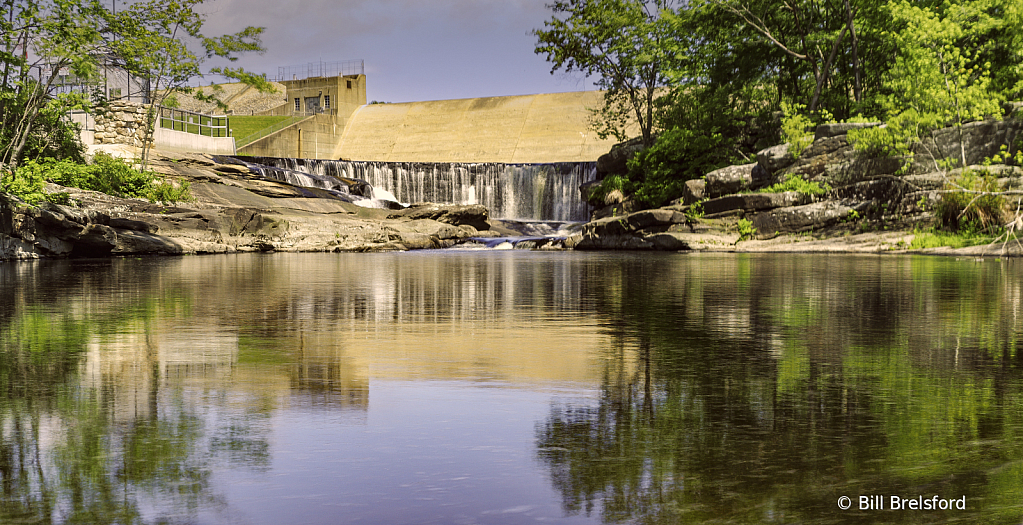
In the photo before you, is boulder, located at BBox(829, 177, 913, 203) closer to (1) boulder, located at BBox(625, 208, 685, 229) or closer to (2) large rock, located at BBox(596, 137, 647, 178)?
(1) boulder, located at BBox(625, 208, 685, 229)

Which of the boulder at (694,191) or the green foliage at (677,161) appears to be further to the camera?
the green foliage at (677,161)

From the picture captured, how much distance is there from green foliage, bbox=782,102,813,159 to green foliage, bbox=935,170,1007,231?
6239 mm

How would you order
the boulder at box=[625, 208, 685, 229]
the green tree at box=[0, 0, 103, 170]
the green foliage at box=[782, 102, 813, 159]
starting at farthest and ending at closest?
1. the boulder at box=[625, 208, 685, 229]
2. the green foliage at box=[782, 102, 813, 159]
3. the green tree at box=[0, 0, 103, 170]

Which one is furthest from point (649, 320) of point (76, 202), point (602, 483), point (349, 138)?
point (349, 138)

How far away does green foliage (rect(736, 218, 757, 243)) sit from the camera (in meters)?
25.9

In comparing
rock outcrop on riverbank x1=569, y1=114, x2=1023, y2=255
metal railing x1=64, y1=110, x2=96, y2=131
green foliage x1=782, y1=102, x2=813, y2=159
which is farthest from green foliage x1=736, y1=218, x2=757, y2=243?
metal railing x1=64, y1=110, x2=96, y2=131

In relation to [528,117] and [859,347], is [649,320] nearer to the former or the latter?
[859,347]

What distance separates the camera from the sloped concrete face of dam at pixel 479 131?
6525 cm

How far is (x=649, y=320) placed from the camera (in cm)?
621

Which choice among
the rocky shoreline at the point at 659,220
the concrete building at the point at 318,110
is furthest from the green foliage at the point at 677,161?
the concrete building at the point at 318,110

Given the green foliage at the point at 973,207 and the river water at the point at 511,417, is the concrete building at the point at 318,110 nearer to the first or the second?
the green foliage at the point at 973,207

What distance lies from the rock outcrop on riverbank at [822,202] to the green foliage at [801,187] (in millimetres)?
158

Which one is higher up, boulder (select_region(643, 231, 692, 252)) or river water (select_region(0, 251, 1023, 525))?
boulder (select_region(643, 231, 692, 252))

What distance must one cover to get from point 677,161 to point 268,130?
4223 centimetres
